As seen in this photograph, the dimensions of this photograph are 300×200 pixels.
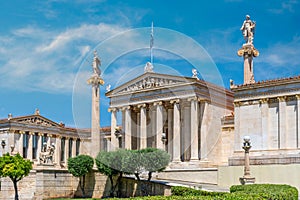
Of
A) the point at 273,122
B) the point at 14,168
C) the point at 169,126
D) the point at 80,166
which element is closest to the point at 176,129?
the point at 169,126

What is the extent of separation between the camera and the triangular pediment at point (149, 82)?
6096 cm

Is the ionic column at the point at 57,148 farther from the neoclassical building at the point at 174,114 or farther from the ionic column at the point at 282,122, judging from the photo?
the ionic column at the point at 282,122

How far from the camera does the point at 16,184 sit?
51031 mm

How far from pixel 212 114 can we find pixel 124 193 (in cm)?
1710

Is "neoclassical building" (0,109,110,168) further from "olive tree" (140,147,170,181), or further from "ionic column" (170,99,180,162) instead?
"olive tree" (140,147,170,181)

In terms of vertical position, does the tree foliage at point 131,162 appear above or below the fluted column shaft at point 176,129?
below

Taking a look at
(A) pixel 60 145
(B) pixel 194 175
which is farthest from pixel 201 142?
(A) pixel 60 145

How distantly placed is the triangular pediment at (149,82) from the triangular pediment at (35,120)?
13240 millimetres

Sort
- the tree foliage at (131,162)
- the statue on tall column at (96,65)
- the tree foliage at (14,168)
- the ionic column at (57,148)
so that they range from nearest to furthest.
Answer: the tree foliage at (131,162) → the tree foliage at (14,168) → the statue on tall column at (96,65) → the ionic column at (57,148)

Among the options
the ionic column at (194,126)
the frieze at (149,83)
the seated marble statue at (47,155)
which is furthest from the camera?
the frieze at (149,83)

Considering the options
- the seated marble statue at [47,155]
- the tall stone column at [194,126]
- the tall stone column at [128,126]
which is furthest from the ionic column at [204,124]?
the seated marble statue at [47,155]

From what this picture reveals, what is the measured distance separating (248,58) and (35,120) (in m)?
35.3

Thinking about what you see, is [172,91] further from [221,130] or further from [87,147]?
[87,147]

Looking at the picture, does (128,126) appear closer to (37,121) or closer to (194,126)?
(194,126)
